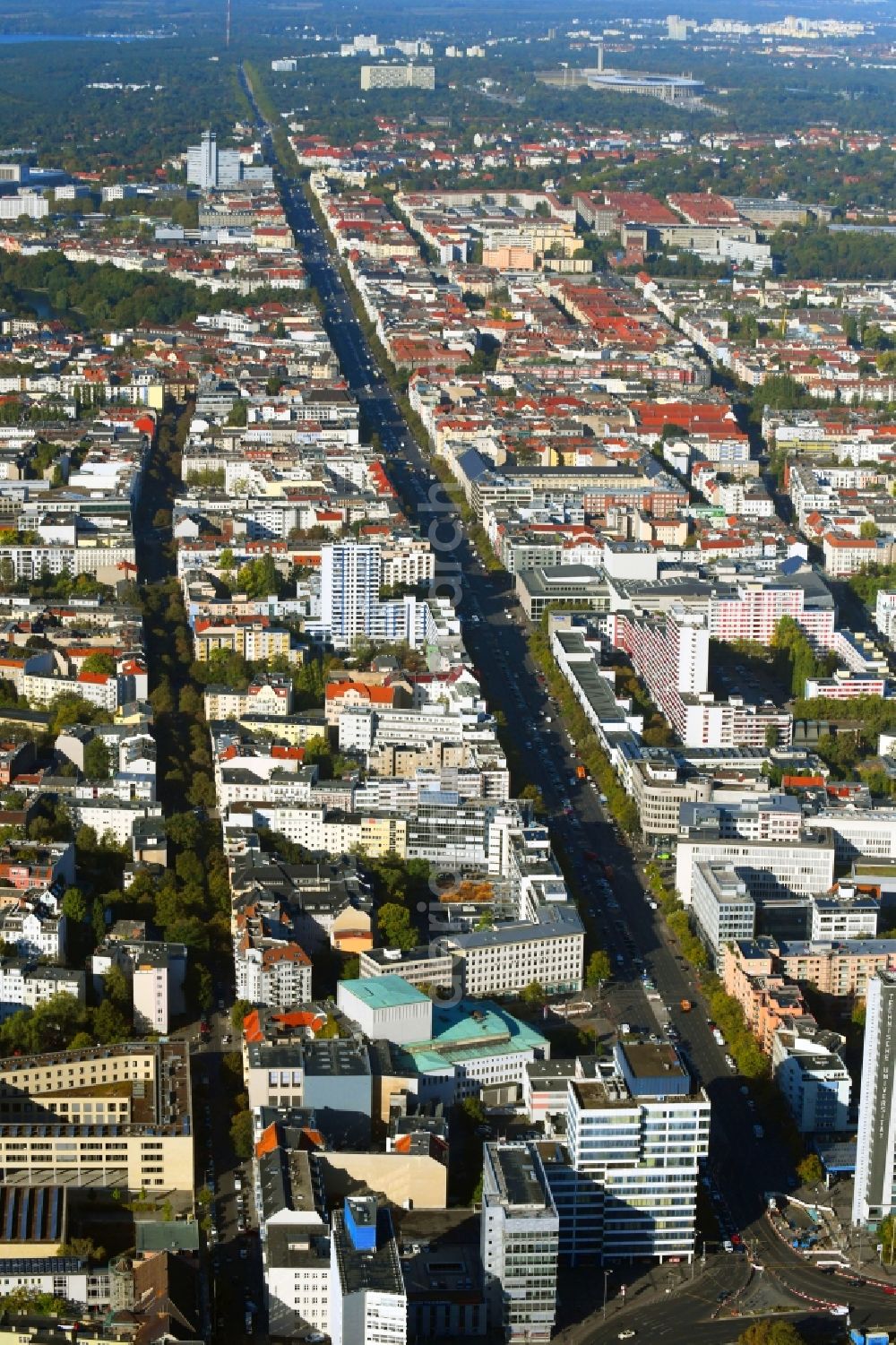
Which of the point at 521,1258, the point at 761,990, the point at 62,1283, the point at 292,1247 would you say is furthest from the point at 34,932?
the point at 521,1258

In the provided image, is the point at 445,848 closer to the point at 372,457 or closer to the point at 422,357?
the point at 372,457

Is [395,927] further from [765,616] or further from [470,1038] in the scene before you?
[765,616]

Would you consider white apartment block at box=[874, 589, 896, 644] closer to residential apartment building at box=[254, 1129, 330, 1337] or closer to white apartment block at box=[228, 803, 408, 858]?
white apartment block at box=[228, 803, 408, 858]

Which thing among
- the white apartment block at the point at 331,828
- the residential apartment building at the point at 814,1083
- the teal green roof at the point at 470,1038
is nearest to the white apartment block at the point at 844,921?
the residential apartment building at the point at 814,1083

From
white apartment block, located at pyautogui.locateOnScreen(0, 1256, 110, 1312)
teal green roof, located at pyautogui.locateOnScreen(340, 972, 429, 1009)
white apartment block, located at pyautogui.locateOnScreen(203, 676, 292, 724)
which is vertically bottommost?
white apartment block, located at pyautogui.locateOnScreen(0, 1256, 110, 1312)

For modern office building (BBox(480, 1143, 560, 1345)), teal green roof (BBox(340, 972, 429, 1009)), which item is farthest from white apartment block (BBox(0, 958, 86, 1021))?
modern office building (BBox(480, 1143, 560, 1345))

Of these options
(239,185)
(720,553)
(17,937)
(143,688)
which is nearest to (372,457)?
(720,553)
